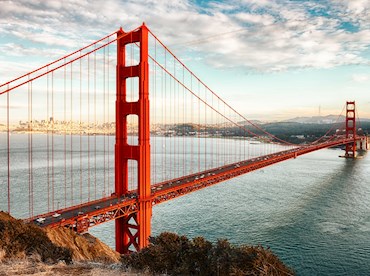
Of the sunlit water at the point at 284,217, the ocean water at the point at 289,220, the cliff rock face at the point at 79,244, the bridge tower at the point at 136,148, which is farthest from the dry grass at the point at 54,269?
the sunlit water at the point at 284,217

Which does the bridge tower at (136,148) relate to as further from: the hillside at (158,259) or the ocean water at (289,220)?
the hillside at (158,259)

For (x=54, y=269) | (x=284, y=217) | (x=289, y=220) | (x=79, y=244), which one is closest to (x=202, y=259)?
(x=54, y=269)

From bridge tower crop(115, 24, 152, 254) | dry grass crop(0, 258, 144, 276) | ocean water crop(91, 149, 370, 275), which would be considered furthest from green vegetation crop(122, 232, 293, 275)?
ocean water crop(91, 149, 370, 275)

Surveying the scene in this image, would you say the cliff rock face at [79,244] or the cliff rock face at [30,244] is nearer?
the cliff rock face at [30,244]

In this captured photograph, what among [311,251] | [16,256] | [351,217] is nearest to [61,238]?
[16,256]

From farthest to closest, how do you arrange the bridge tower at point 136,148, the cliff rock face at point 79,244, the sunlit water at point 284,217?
the sunlit water at point 284,217 → the bridge tower at point 136,148 → the cliff rock face at point 79,244

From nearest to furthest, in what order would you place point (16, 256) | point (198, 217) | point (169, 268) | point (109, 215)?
point (169, 268) < point (16, 256) < point (109, 215) < point (198, 217)

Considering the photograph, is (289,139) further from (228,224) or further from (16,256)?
(16,256)
